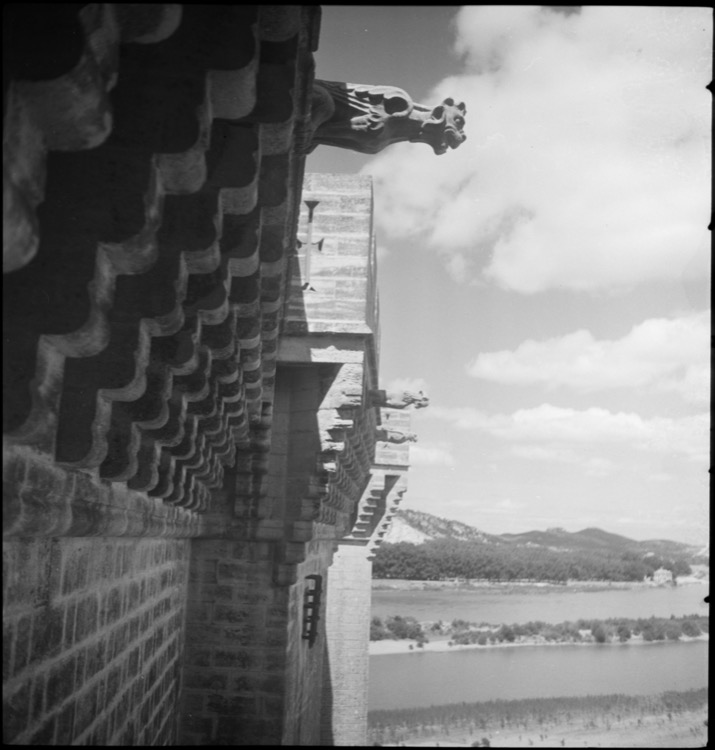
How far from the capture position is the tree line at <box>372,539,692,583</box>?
61000mm

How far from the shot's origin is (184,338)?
294cm

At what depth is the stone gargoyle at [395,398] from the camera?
9.27 m

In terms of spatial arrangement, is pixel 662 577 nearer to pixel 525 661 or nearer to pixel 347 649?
pixel 525 661

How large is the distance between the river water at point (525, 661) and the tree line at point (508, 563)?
1887 mm

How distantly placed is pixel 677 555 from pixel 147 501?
69.8 m

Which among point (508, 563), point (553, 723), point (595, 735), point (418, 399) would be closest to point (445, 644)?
point (508, 563)

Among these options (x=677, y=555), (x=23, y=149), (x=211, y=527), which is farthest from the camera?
(x=677, y=555)

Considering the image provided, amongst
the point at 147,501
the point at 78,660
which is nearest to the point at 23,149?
the point at 78,660

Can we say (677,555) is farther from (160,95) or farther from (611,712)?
(160,95)

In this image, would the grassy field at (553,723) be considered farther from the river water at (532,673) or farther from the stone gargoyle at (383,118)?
the stone gargoyle at (383,118)

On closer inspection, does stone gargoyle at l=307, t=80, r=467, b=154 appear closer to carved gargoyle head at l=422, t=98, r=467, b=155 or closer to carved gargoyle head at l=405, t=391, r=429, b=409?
carved gargoyle head at l=422, t=98, r=467, b=155

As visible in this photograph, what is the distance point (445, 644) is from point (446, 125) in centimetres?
5141

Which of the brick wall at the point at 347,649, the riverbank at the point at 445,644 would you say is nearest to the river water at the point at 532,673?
the riverbank at the point at 445,644

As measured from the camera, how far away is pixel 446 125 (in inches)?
132
